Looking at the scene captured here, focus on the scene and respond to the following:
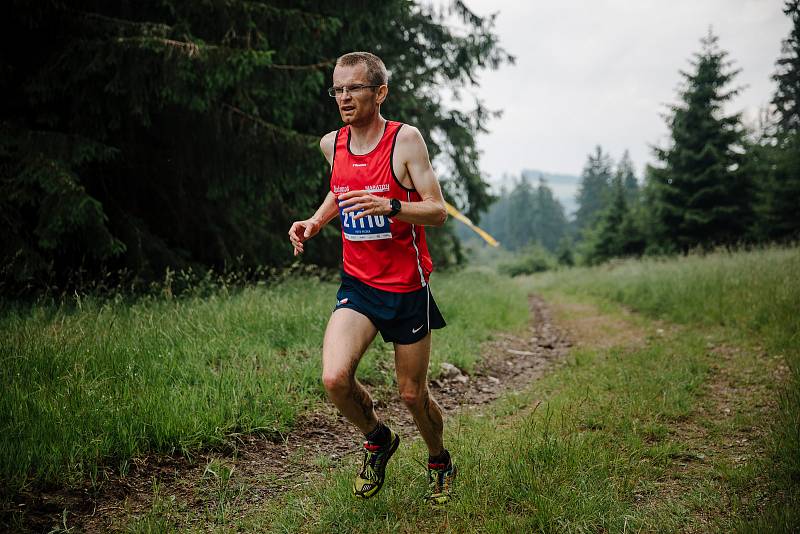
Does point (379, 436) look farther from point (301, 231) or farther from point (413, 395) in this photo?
point (301, 231)

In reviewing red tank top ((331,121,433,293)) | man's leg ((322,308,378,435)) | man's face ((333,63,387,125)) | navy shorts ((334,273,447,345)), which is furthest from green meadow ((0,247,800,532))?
man's face ((333,63,387,125))

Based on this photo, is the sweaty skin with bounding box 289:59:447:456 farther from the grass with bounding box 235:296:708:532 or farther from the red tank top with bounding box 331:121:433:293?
the grass with bounding box 235:296:708:532

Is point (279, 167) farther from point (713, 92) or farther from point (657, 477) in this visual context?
point (713, 92)

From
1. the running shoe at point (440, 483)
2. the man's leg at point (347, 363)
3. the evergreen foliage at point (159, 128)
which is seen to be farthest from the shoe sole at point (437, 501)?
the evergreen foliage at point (159, 128)

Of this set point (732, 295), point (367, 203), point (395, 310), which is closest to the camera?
point (367, 203)

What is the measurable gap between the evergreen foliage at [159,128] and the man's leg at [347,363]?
4.43 meters

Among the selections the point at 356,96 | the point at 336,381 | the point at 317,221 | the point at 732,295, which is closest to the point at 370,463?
the point at 336,381

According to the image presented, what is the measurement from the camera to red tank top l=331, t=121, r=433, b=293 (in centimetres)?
302

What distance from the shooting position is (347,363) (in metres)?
2.97

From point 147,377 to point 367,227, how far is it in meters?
2.61

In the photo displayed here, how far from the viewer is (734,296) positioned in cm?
832

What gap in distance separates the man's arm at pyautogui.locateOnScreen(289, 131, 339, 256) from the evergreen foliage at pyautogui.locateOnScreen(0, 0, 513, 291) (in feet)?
12.0

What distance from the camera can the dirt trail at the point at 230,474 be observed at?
3.07 m

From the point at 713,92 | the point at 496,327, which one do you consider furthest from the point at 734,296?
the point at 713,92
